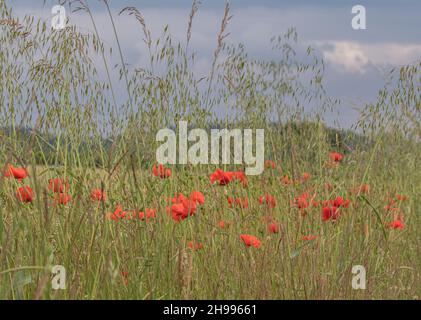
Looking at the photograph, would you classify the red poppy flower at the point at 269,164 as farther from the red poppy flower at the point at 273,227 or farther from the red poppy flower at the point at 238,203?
the red poppy flower at the point at 273,227

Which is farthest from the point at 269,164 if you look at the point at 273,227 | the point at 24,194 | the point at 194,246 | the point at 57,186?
the point at 24,194

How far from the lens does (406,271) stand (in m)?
3.05

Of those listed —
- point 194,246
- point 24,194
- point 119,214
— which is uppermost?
point 24,194

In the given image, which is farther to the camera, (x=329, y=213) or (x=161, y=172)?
(x=161, y=172)

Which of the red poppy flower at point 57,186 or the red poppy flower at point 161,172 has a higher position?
the red poppy flower at point 161,172

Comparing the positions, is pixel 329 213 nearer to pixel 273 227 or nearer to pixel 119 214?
pixel 273 227

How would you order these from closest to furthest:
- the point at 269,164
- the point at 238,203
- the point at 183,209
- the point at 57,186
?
the point at 183,209
the point at 57,186
the point at 238,203
the point at 269,164

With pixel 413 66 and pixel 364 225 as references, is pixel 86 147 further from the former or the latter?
pixel 413 66

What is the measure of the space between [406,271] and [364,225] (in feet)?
2.39

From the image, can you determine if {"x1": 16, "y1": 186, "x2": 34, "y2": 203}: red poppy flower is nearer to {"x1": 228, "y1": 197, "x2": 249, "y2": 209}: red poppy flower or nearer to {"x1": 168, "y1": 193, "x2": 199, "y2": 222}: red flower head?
{"x1": 168, "y1": 193, "x2": 199, "y2": 222}: red flower head

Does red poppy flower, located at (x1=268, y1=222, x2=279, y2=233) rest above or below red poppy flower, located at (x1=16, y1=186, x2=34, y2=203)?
below
